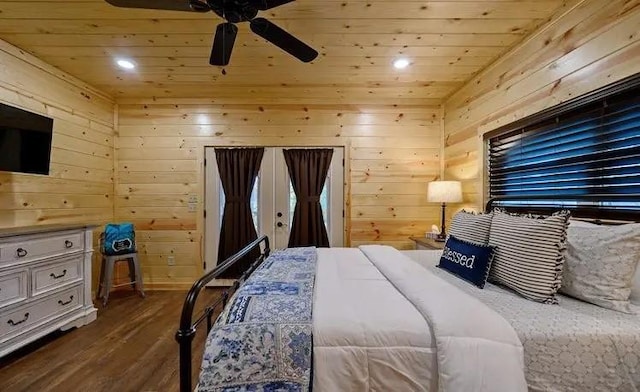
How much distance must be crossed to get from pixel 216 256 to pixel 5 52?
2840 millimetres

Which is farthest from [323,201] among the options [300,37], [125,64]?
[125,64]

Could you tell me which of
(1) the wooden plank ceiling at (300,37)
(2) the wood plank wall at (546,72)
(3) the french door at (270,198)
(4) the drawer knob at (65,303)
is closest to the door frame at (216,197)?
Answer: (3) the french door at (270,198)

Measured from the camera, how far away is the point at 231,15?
5.85ft

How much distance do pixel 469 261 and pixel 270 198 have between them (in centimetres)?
273

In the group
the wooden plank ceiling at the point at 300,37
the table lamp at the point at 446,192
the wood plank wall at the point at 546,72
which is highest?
the wooden plank ceiling at the point at 300,37

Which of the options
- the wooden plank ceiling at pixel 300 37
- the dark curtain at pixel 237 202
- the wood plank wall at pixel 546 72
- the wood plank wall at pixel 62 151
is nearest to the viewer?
the wood plank wall at pixel 546 72

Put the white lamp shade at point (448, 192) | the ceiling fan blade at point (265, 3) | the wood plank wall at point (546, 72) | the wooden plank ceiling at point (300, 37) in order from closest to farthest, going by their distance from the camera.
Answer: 1. the ceiling fan blade at point (265, 3)
2. the wood plank wall at point (546, 72)
3. the wooden plank ceiling at point (300, 37)
4. the white lamp shade at point (448, 192)

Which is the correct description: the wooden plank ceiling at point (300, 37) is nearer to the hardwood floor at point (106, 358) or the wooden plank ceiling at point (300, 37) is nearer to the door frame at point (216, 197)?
the door frame at point (216, 197)

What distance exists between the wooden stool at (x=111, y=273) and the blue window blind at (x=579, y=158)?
13.4ft

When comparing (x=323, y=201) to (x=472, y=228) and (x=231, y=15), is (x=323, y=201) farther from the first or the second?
(x=231, y=15)

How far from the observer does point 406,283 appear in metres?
1.67

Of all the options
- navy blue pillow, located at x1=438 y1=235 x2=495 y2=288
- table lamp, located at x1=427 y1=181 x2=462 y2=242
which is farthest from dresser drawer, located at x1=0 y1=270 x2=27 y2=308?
table lamp, located at x1=427 y1=181 x2=462 y2=242

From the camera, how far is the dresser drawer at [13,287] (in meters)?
2.23

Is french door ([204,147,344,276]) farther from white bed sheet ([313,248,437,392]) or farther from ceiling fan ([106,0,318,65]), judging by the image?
white bed sheet ([313,248,437,392])
